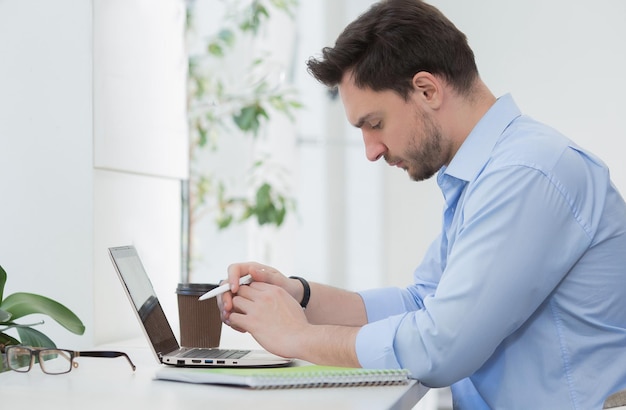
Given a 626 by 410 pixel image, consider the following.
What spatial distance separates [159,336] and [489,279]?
56cm

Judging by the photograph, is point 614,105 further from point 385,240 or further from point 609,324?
point 609,324

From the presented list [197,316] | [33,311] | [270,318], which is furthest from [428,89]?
[33,311]

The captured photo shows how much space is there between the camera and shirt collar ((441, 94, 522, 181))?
1.35 metres

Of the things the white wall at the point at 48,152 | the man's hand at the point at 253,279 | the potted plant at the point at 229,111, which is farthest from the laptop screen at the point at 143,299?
the potted plant at the point at 229,111

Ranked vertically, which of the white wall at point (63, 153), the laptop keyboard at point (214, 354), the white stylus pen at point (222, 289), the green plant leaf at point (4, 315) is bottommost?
the laptop keyboard at point (214, 354)

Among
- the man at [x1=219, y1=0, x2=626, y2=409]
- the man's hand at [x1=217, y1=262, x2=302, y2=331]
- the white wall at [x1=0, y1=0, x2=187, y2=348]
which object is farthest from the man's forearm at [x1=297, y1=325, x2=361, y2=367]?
the white wall at [x1=0, y1=0, x2=187, y2=348]

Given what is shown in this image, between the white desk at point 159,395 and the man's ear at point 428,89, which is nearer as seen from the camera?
the white desk at point 159,395

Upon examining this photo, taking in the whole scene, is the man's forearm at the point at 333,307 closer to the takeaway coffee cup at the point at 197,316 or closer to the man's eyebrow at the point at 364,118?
the takeaway coffee cup at the point at 197,316

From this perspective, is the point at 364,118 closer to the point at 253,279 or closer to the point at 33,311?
the point at 253,279

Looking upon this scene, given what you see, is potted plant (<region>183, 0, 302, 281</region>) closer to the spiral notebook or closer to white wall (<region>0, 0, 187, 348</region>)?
white wall (<region>0, 0, 187, 348</region>)

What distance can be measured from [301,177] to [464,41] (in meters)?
3.07

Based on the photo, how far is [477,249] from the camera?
1169mm

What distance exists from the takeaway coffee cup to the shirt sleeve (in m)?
0.38

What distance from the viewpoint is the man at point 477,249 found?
Result: 1.16m
